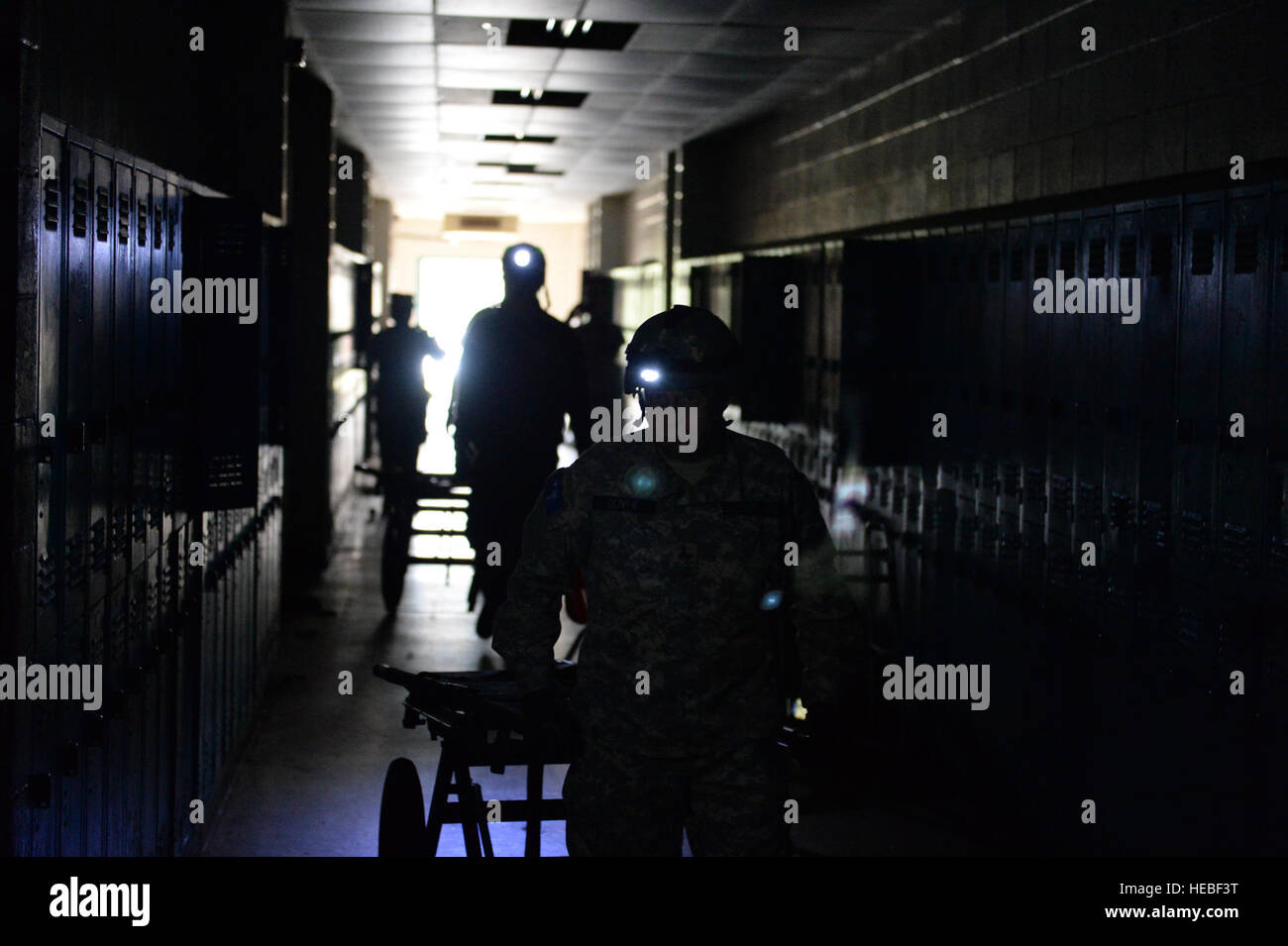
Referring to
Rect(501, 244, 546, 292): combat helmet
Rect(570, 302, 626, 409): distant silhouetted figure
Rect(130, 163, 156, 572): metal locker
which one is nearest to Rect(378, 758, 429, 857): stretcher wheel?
Rect(130, 163, 156, 572): metal locker

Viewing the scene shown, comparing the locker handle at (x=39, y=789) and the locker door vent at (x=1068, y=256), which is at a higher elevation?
the locker door vent at (x=1068, y=256)

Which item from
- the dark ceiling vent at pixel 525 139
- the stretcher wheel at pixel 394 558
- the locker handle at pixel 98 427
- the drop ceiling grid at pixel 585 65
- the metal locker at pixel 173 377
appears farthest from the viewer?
the dark ceiling vent at pixel 525 139

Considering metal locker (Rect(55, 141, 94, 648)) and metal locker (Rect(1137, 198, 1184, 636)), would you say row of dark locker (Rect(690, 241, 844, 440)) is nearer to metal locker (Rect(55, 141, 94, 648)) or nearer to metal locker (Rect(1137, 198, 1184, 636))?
metal locker (Rect(1137, 198, 1184, 636))

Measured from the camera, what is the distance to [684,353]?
2.84 meters

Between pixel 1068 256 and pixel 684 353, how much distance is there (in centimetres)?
213

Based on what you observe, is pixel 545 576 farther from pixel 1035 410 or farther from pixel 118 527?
pixel 1035 410

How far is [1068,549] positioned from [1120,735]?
56 cm

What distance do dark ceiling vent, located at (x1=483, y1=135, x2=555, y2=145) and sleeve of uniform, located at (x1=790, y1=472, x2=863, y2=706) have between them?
31.8 ft

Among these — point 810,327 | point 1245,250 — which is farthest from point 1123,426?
point 810,327

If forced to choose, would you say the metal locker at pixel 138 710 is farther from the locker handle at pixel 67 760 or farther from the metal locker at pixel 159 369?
the locker handle at pixel 67 760

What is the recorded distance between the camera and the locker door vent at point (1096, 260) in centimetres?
440

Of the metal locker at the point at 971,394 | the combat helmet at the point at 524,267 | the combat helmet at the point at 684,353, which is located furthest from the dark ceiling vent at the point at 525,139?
the combat helmet at the point at 684,353

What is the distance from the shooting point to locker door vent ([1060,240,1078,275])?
4.57 meters

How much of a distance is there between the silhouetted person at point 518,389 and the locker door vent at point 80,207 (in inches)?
103
